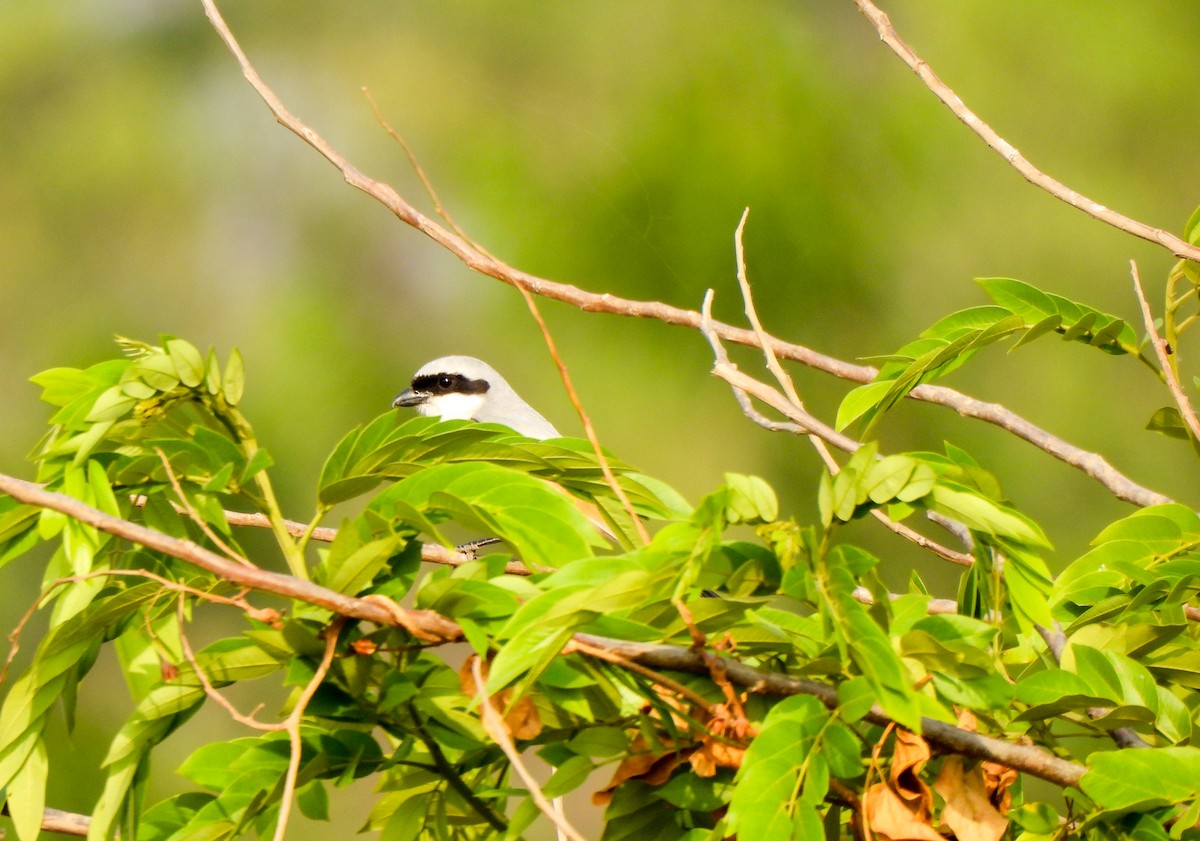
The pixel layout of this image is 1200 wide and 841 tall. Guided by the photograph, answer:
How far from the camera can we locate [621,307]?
1.33 m

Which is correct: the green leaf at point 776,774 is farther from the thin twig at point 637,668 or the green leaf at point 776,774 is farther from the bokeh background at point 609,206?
the bokeh background at point 609,206

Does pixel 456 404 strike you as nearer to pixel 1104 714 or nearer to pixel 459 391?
pixel 459 391

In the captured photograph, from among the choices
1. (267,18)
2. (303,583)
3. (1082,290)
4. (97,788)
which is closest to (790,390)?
(303,583)

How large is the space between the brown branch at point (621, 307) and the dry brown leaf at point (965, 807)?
0.47 m

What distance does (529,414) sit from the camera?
3432 millimetres

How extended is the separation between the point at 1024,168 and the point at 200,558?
2.73 feet

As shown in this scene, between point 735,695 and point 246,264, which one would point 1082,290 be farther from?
point 735,695

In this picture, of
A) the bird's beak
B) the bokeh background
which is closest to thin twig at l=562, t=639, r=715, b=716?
the bird's beak

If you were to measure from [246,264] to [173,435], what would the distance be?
208 inches

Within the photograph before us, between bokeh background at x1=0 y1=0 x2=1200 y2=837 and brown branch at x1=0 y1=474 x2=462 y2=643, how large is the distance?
3.42 meters

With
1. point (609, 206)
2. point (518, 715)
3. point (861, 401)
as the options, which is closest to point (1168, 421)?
point (861, 401)

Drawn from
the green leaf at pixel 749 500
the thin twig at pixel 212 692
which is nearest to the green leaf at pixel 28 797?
the thin twig at pixel 212 692

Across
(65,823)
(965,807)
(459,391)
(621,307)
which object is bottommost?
(65,823)

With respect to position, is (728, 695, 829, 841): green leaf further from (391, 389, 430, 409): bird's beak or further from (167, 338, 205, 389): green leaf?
(391, 389, 430, 409): bird's beak
